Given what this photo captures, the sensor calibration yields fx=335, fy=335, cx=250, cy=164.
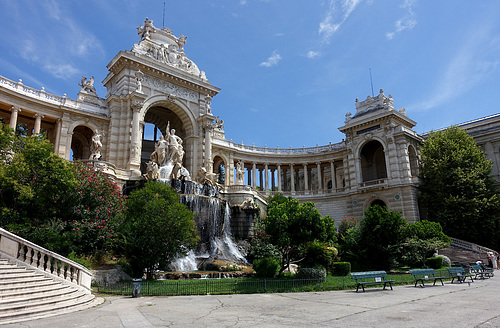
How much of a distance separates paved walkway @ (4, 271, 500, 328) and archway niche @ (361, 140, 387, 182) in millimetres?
37860

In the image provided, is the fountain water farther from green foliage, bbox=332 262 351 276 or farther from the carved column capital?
the carved column capital

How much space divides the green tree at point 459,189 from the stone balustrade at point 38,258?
37758 millimetres

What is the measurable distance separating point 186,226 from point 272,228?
524 centimetres

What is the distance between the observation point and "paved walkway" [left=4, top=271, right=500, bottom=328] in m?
9.03

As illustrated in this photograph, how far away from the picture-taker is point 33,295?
36.1 ft

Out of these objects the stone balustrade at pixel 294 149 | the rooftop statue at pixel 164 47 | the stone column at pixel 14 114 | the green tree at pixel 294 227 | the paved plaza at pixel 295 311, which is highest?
the rooftop statue at pixel 164 47

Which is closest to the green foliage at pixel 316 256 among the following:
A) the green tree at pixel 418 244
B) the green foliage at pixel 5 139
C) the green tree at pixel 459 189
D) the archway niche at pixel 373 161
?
the green tree at pixel 418 244

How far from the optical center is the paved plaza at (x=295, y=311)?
9031 mm

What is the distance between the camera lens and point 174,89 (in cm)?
4159

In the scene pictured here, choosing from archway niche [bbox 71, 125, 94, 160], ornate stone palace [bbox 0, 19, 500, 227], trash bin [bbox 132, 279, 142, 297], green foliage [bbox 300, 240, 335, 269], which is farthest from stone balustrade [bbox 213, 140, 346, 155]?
trash bin [bbox 132, 279, 142, 297]

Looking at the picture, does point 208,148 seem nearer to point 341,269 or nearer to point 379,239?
point 379,239

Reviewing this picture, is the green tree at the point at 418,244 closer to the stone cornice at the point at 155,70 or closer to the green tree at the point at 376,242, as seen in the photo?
the green tree at the point at 376,242

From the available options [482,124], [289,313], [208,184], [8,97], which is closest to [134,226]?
[289,313]

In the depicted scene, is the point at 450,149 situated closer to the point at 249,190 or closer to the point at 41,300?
the point at 249,190
